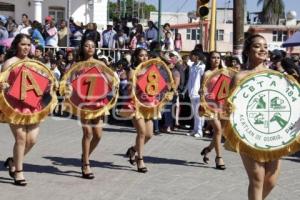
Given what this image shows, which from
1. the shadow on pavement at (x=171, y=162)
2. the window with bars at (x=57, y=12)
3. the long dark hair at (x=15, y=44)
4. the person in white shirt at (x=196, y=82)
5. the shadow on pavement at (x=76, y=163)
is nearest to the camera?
the long dark hair at (x=15, y=44)

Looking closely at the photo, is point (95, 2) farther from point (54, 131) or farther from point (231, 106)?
point (231, 106)

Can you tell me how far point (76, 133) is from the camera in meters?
12.5

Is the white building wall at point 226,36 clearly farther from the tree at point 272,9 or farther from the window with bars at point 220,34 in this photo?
the tree at point 272,9

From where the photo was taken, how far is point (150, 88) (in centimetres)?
891

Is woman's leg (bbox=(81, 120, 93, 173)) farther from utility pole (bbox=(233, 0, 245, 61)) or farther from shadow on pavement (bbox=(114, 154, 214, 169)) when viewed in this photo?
utility pole (bbox=(233, 0, 245, 61))

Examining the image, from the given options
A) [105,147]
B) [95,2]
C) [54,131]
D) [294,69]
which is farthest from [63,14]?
[294,69]

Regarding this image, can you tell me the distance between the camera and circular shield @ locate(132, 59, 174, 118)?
8766mm

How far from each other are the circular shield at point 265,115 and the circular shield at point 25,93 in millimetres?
2872

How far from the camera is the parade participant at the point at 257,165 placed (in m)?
5.57

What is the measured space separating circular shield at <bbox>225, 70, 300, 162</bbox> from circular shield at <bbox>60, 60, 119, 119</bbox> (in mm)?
2864

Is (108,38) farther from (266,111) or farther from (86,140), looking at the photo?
(266,111)

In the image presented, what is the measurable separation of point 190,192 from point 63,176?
72.0 inches

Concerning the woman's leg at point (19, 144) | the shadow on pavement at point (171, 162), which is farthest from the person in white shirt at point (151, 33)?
the woman's leg at point (19, 144)

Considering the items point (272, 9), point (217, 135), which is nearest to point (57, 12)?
point (217, 135)
